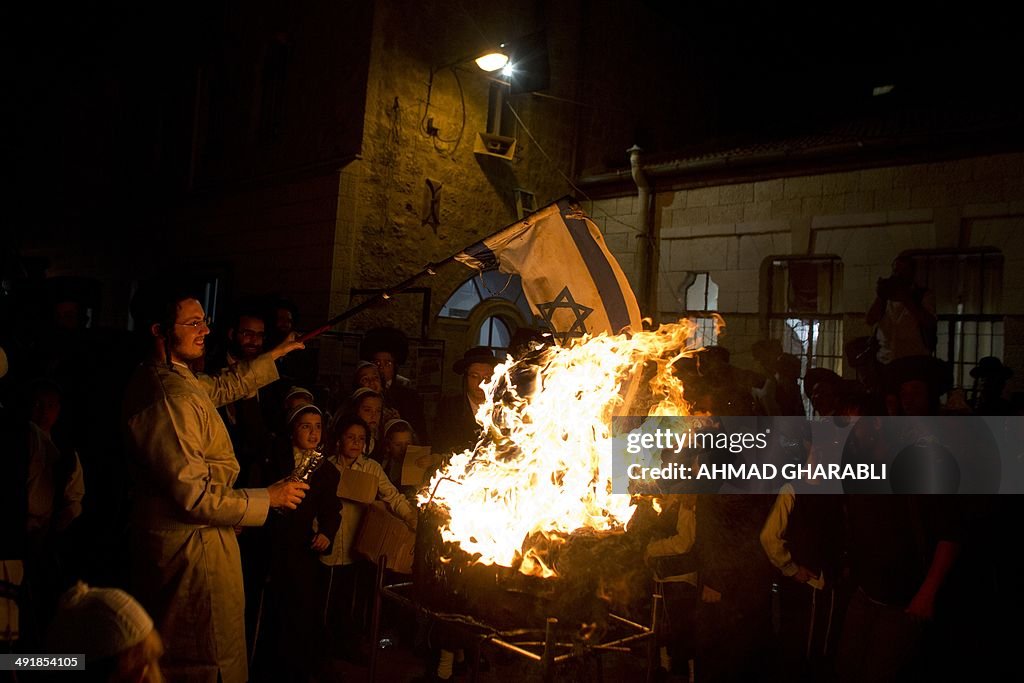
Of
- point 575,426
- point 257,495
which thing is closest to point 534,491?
point 575,426

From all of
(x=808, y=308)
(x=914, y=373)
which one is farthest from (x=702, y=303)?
(x=914, y=373)

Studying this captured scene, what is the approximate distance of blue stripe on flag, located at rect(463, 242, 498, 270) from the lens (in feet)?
15.7

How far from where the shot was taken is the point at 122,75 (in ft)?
51.4

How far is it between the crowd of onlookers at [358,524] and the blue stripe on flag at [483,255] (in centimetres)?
149

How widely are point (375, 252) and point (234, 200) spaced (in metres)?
3.41

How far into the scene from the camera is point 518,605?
3521 mm


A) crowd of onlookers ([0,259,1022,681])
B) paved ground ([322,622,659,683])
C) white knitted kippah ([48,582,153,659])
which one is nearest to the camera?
white knitted kippah ([48,582,153,659])

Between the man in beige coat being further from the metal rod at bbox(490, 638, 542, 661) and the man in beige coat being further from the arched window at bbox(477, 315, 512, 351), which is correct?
the arched window at bbox(477, 315, 512, 351)

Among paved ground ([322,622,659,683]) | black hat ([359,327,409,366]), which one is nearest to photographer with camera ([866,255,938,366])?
paved ground ([322,622,659,683])

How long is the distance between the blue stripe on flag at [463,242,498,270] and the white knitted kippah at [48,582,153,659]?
310 centimetres

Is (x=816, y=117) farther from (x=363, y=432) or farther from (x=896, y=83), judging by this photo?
(x=363, y=432)

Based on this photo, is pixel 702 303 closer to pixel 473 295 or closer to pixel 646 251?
pixel 646 251

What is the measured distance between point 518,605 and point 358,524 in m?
2.70

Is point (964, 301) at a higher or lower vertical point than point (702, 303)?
lower
